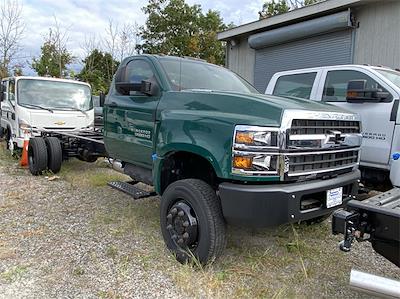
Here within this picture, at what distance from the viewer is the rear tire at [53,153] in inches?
283

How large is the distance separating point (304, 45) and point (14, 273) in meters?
10.3

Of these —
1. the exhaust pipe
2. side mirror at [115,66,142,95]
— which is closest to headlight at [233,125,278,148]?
the exhaust pipe

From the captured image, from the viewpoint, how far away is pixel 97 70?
78.7 ft

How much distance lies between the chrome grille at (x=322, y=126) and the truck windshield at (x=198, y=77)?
4.28ft

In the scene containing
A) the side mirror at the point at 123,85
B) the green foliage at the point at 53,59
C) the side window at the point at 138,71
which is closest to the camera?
the side mirror at the point at 123,85

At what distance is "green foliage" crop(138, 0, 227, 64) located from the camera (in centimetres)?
2830

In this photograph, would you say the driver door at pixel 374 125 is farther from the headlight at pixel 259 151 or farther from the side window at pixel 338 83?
the headlight at pixel 259 151

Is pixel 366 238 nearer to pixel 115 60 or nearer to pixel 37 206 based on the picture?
pixel 37 206

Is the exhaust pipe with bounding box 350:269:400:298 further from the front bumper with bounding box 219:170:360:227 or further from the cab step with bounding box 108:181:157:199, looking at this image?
the cab step with bounding box 108:181:157:199

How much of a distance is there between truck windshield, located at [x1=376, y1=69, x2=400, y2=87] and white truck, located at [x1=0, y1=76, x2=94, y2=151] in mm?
6183

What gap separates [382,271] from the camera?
3676 mm

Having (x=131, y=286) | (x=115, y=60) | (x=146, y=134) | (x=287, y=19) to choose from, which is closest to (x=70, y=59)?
(x=115, y=60)

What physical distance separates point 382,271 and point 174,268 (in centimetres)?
202

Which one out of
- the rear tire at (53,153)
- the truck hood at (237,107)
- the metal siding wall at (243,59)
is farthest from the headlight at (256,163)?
the metal siding wall at (243,59)
